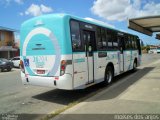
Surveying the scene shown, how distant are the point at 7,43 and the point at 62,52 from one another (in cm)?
3503

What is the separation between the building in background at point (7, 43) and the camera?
39.0m

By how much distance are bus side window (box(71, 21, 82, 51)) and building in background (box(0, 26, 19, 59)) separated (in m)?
32.0

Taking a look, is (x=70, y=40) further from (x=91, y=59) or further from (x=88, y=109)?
(x=88, y=109)

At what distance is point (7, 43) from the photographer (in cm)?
4019

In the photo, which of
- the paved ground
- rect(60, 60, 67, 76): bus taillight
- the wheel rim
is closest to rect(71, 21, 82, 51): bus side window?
rect(60, 60, 67, 76): bus taillight

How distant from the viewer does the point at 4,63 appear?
2345 centimetres

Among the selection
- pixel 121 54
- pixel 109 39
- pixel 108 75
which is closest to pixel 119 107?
pixel 108 75

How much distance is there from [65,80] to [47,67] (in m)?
0.93

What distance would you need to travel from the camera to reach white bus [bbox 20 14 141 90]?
24.8 feet

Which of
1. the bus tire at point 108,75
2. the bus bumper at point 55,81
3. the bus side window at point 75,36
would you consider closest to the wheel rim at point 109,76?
the bus tire at point 108,75

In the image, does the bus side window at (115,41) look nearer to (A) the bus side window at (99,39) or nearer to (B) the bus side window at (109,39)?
(B) the bus side window at (109,39)

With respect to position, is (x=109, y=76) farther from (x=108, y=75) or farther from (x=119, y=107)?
(x=119, y=107)

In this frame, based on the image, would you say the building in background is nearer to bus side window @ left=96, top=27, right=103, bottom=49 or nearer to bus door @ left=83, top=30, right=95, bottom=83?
bus side window @ left=96, top=27, right=103, bottom=49

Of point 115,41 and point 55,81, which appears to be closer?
point 55,81
